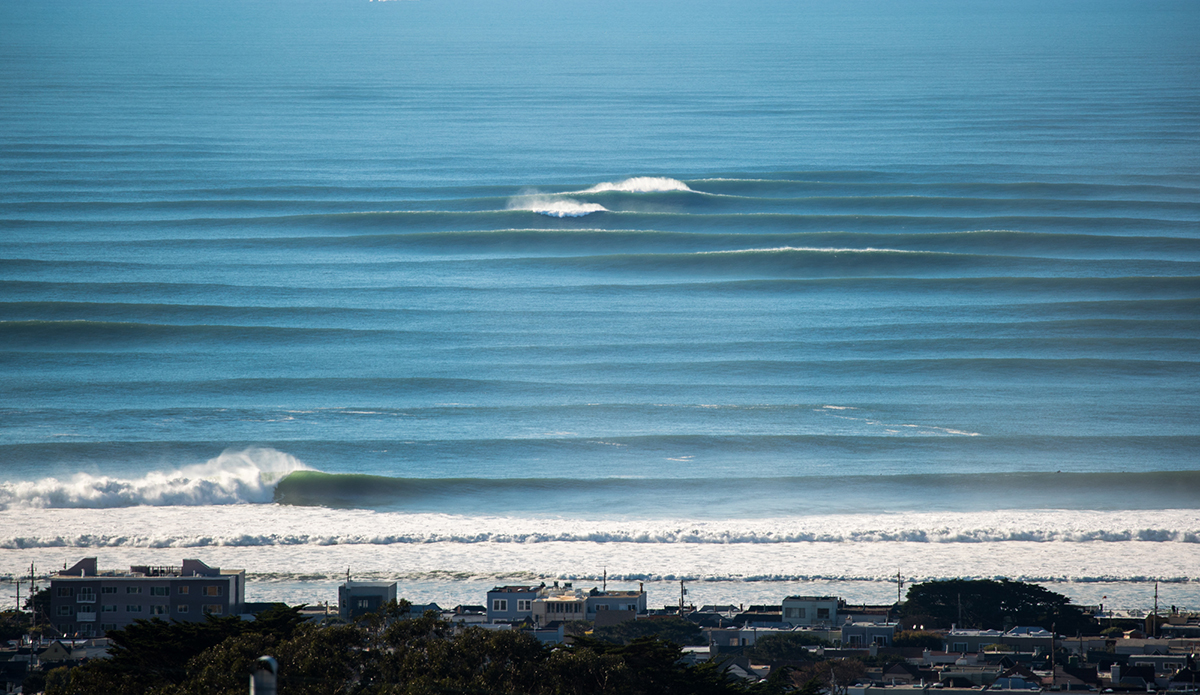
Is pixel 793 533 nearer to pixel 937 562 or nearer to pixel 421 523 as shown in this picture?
pixel 937 562

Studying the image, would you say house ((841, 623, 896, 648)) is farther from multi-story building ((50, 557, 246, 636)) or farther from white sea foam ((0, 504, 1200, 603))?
multi-story building ((50, 557, 246, 636))

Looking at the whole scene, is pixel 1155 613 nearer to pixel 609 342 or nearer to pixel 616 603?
pixel 616 603

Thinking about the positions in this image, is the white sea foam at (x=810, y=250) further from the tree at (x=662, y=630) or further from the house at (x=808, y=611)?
the tree at (x=662, y=630)

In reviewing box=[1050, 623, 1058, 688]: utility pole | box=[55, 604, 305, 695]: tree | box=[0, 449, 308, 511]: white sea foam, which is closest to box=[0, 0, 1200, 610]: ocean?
box=[0, 449, 308, 511]: white sea foam

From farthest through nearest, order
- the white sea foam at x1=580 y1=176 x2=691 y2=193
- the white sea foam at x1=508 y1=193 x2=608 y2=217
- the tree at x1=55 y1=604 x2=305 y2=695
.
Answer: the white sea foam at x1=580 y1=176 x2=691 y2=193 → the white sea foam at x1=508 y1=193 x2=608 y2=217 → the tree at x1=55 y1=604 x2=305 y2=695

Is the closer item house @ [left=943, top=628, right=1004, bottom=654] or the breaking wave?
house @ [left=943, top=628, right=1004, bottom=654]
